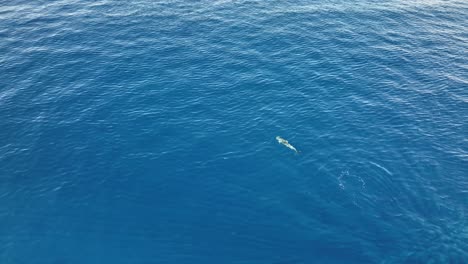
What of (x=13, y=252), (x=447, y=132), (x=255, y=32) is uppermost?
(x=255, y=32)

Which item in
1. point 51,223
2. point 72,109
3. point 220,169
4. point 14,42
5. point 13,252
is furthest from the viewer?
point 14,42

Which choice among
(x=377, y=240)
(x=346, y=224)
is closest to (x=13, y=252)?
(x=346, y=224)

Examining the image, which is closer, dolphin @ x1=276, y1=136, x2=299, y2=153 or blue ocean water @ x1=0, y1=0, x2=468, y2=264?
blue ocean water @ x1=0, y1=0, x2=468, y2=264

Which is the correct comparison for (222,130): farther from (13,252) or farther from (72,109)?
(13,252)

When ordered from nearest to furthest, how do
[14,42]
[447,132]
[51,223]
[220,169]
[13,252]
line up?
[13,252] < [51,223] < [220,169] < [447,132] < [14,42]

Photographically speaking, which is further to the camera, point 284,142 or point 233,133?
point 233,133

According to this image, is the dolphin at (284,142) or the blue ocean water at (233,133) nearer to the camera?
the blue ocean water at (233,133)

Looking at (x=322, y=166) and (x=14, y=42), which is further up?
(x=14, y=42)

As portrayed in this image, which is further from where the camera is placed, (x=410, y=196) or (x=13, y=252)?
(x=410, y=196)
